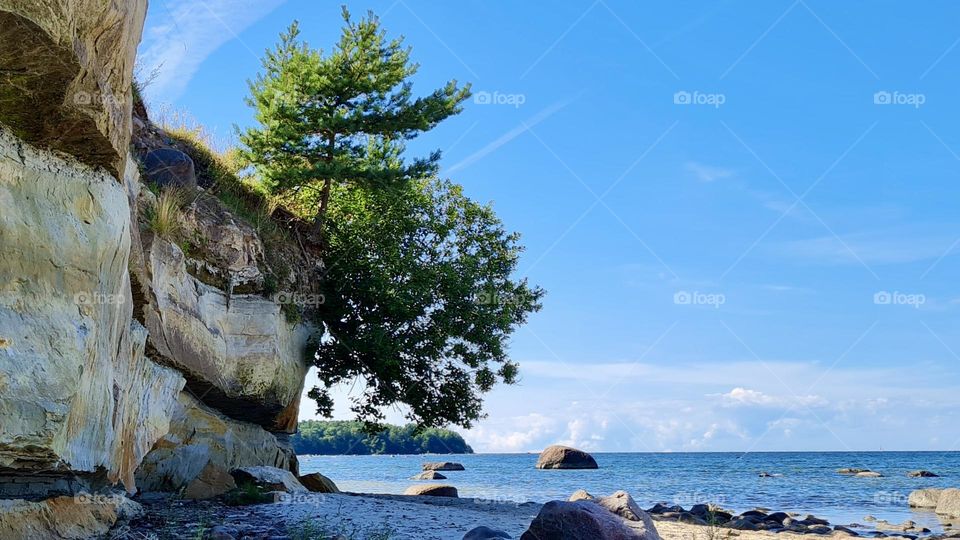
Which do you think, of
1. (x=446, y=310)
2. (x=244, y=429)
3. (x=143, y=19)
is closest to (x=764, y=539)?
(x=446, y=310)

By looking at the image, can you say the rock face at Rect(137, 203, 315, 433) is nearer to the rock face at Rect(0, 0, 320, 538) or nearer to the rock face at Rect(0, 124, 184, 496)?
the rock face at Rect(0, 0, 320, 538)

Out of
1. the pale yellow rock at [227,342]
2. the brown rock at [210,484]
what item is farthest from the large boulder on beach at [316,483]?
the brown rock at [210,484]

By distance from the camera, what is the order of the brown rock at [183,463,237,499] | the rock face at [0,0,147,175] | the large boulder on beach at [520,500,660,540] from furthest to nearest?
1. the brown rock at [183,463,237,499]
2. the large boulder on beach at [520,500,660,540]
3. the rock face at [0,0,147,175]

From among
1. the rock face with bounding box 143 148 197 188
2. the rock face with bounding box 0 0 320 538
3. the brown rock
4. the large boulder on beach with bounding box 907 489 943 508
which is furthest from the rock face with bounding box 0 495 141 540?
the large boulder on beach with bounding box 907 489 943 508

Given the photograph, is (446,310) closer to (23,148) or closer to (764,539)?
(764,539)

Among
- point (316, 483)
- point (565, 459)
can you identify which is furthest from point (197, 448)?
point (565, 459)

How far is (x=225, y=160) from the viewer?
945 inches

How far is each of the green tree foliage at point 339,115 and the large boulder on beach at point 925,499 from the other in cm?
2171

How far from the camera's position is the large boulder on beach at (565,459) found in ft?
231

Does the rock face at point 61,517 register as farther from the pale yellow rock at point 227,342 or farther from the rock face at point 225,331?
the pale yellow rock at point 227,342

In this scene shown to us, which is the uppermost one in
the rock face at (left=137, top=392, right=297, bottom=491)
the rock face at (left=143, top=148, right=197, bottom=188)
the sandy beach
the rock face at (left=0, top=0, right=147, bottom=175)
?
the rock face at (left=143, top=148, right=197, bottom=188)

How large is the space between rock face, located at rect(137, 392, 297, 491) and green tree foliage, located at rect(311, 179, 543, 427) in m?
4.20

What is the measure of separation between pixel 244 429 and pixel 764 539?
41.7 feet

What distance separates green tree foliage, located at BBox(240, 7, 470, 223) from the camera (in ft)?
77.5
